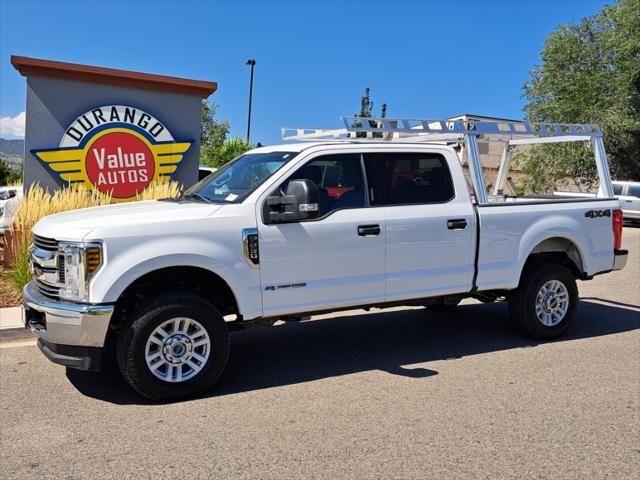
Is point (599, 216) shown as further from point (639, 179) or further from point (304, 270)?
point (639, 179)

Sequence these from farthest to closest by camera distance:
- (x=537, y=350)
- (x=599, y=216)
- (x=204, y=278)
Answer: (x=599, y=216), (x=537, y=350), (x=204, y=278)

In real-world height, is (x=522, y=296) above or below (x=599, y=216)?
below

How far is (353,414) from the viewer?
4.57m

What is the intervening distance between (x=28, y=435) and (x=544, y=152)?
2929 cm

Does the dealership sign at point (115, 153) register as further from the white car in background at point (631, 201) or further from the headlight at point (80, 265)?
the white car in background at point (631, 201)

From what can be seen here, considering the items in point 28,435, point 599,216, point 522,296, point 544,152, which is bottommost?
point 28,435

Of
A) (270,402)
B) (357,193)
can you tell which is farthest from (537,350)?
(270,402)

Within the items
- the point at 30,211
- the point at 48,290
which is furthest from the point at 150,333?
the point at 30,211

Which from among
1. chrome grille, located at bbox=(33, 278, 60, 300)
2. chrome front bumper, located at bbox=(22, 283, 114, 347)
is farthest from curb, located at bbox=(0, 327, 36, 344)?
chrome front bumper, located at bbox=(22, 283, 114, 347)

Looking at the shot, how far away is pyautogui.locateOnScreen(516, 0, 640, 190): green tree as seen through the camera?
28.8m

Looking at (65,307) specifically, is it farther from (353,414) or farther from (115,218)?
(353,414)

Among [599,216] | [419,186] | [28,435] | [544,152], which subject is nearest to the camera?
[28,435]

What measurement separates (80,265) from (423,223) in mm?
3002

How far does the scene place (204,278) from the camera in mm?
5148
